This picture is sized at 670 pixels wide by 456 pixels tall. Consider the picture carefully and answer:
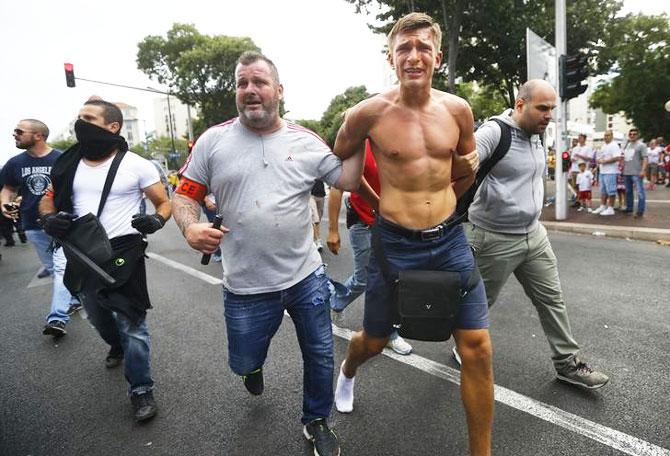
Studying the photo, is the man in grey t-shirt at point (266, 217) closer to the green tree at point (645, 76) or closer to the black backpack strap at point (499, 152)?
the black backpack strap at point (499, 152)

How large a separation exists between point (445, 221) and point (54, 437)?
2594 mm

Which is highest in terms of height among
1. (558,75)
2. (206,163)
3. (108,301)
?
(558,75)

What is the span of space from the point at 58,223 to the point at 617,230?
859 cm

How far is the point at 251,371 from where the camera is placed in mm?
2330

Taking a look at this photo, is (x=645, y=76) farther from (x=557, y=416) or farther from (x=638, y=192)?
(x=557, y=416)

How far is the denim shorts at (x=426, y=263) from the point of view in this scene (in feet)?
6.90

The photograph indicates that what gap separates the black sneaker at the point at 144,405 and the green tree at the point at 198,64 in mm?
30468

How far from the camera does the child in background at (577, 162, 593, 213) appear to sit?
33.1 ft

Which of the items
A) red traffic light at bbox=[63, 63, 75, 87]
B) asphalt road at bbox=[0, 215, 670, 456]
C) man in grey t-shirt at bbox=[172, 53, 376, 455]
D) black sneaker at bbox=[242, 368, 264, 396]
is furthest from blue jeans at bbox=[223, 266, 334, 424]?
red traffic light at bbox=[63, 63, 75, 87]

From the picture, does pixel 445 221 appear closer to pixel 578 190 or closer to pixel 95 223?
pixel 95 223

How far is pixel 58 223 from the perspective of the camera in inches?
98.5

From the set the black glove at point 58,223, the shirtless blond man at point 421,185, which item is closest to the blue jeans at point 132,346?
the black glove at point 58,223

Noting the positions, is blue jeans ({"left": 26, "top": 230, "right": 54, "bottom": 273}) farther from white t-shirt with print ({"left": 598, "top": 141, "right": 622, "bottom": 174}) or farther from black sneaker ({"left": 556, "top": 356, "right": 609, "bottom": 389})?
white t-shirt with print ({"left": 598, "top": 141, "right": 622, "bottom": 174})

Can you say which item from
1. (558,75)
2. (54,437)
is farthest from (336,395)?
(558,75)
